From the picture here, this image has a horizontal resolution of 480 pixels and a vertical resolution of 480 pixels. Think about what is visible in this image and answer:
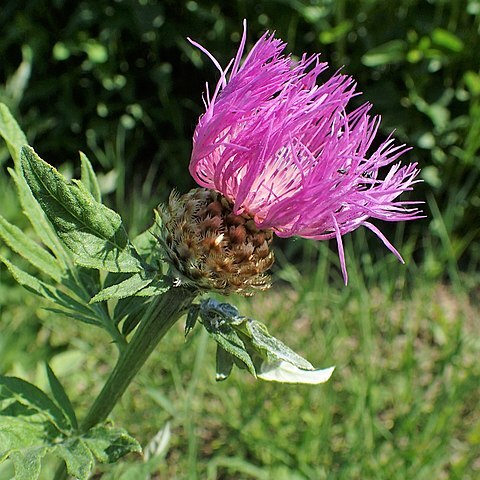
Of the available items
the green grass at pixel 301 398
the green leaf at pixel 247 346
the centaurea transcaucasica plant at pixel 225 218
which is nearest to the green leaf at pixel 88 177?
the centaurea transcaucasica plant at pixel 225 218

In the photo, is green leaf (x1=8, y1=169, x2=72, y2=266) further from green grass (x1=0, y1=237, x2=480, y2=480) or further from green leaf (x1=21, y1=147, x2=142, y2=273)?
green grass (x1=0, y1=237, x2=480, y2=480)

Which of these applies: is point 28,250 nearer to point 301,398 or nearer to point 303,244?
point 301,398

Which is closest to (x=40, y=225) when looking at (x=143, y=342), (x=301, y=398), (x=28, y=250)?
(x=28, y=250)

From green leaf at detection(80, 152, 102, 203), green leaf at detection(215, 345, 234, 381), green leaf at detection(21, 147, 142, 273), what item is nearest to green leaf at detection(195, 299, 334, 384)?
green leaf at detection(215, 345, 234, 381)

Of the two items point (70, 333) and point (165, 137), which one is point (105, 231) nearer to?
point (70, 333)

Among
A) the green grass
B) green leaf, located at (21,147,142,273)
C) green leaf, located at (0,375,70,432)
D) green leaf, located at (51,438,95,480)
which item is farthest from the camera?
the green grass

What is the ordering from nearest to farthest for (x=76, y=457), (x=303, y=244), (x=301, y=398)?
(x=76, y=457) < (x=301, y=398) < (x=303, y=244)

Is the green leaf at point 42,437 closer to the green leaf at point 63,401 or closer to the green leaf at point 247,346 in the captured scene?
the green leaf at point 63,401
